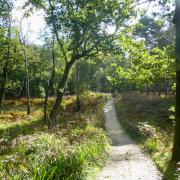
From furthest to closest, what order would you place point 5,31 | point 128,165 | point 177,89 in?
1. point 5,31
2. point 128,165
3. point 177,89

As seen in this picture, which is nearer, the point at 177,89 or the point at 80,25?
the point at 177,89

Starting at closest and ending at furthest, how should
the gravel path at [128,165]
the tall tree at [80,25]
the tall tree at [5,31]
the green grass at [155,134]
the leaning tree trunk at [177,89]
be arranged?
the gravel path at [128,165] → the leaning tree trunk at [177,89] → the green grass at [155,134] → the tall tree at [80,25] → the tall tree at [5,31]

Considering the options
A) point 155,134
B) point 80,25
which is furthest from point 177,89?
point 80,25

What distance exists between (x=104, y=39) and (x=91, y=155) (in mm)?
15165

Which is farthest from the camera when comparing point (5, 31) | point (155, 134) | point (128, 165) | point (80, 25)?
point (5, 31)

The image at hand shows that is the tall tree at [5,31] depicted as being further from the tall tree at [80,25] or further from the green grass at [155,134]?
the green grass at [155,134]

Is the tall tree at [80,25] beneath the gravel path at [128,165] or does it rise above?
above

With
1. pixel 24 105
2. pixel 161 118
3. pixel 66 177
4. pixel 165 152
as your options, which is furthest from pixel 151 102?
pixel 66 177

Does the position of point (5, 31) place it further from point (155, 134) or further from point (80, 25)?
point (155, 134)

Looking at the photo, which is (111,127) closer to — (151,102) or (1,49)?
(1,49)

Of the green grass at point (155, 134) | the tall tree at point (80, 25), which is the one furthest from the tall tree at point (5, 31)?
the green grass at point (155, 134)

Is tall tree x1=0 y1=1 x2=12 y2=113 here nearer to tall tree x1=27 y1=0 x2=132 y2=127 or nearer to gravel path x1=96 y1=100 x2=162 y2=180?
tall tree x1=27 y1=0 x2=132 y2=127

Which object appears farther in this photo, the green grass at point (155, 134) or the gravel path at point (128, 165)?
the green grass at point (155, 134)

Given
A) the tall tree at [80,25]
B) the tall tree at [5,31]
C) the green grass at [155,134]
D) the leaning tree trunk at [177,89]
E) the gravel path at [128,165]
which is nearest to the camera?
the gravel path at [128,165]
